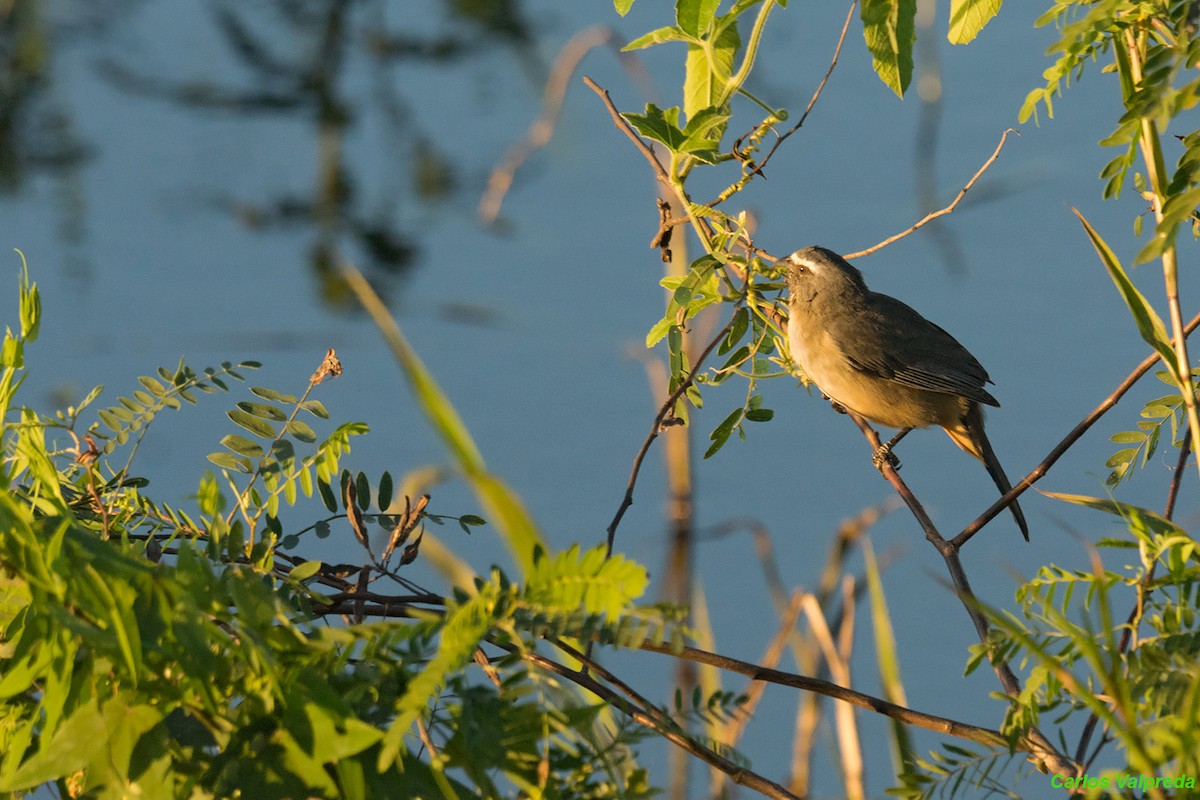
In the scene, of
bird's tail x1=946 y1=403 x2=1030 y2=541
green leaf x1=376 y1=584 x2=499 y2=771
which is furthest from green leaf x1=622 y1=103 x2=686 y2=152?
bird's tail x1=946 y1=403 x2=1030 y2=541

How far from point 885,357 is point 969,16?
8.80ft

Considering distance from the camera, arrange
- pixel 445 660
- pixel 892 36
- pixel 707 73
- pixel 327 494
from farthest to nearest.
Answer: pixel 707 73
pixel 892 36
pixel 327 494
pixel 445 660

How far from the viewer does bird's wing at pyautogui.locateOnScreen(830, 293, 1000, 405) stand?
170 inches

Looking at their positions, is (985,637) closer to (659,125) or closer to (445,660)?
(445,660)

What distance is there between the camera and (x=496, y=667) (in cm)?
132

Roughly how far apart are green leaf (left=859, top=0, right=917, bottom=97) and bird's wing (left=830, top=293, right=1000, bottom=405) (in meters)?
2.46

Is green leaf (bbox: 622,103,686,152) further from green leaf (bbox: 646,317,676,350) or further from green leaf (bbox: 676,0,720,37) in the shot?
green leaf (bbox: 646,317,676,350)

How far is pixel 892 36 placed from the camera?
1824 mm

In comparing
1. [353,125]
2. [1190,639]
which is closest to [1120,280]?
[1190,639]

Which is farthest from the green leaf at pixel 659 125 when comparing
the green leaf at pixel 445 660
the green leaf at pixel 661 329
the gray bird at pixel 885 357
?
the gray bird at pixel 885 357

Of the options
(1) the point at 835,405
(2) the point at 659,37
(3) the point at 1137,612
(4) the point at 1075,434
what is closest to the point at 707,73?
(2) the point at 659,37

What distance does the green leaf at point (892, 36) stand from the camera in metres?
1.76

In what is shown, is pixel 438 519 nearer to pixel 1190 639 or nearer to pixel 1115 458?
pixel 1190 639

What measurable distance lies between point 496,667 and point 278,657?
218 mm
